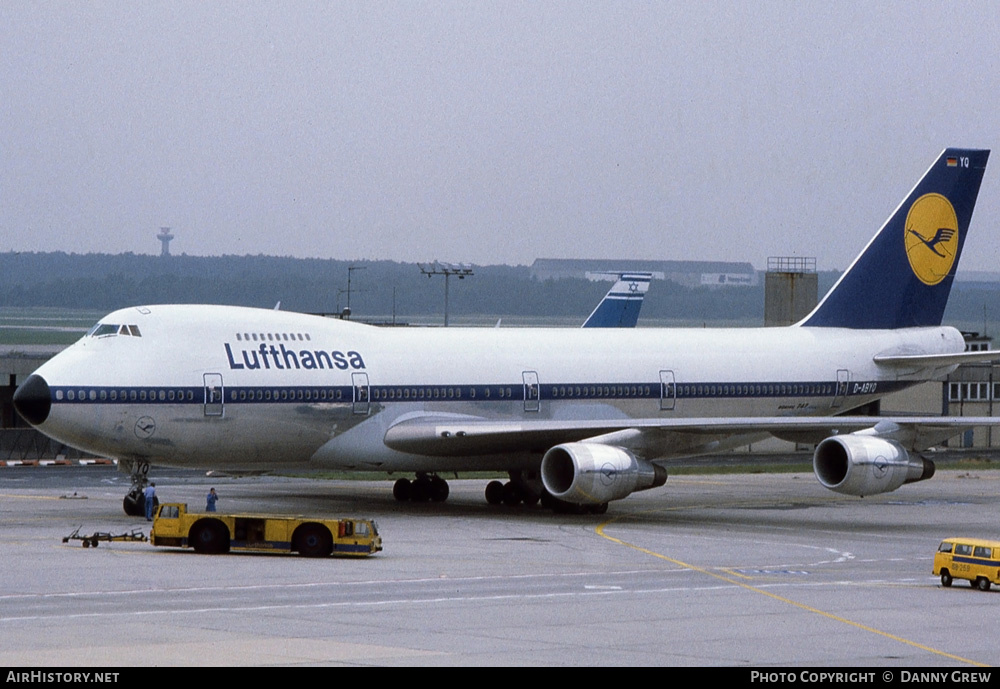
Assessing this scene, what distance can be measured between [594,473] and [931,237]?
1826 cm

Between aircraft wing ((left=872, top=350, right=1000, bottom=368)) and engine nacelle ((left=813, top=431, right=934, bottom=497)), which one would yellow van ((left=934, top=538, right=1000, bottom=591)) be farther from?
aircraft wing ((left=872, top=350, right=1000, bottom=368))

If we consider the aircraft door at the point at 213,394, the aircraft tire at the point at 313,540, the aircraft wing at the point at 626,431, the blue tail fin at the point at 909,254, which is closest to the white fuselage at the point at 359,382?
the aircraft door at the point at 213,394

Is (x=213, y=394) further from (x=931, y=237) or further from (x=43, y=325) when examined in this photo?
(x=43, y=325)

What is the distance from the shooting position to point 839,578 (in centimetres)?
2953

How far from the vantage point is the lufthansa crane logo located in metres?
50.4

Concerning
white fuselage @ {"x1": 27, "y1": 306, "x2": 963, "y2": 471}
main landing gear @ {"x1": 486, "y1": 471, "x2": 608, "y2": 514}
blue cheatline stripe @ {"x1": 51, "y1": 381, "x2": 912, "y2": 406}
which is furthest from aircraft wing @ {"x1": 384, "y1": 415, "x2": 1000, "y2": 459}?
main landing gear @ {"x1": 486, "y1": 471, "x2": 608, "y2": 514}

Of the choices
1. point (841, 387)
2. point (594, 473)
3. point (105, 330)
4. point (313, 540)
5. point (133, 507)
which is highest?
point (105, 330)

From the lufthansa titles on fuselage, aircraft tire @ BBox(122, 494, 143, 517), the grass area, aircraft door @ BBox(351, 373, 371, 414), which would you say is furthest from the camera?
the grass area

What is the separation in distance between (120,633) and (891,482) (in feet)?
77.8

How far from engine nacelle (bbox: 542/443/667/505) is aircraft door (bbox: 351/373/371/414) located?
4.72 meters

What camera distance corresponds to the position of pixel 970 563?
2844 cm

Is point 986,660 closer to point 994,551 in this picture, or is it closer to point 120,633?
point 994,551

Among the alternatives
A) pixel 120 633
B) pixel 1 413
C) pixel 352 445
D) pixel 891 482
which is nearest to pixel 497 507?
pixel 352 445

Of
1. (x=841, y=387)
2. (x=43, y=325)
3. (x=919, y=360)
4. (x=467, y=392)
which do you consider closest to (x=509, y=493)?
(x=467, y=392)
